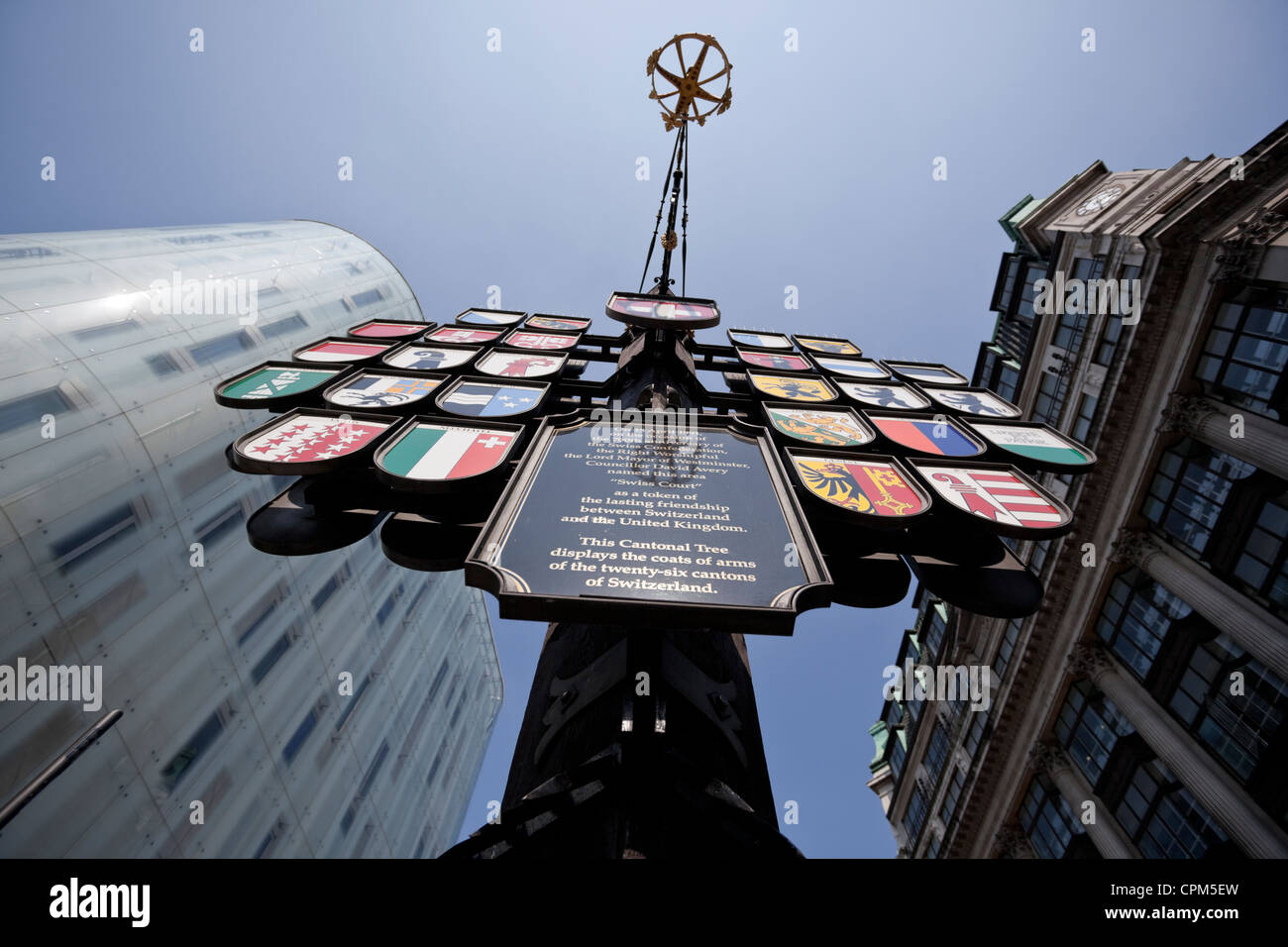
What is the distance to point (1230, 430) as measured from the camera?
54.4 ft

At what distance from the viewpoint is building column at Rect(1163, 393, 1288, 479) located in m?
15.4

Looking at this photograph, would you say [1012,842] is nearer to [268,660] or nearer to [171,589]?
[268,660]

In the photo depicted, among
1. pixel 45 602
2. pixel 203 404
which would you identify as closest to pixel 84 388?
pixel 203 404

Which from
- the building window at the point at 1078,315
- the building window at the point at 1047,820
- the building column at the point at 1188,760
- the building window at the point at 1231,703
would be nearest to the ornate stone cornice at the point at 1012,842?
the building window at the point at 1047,820

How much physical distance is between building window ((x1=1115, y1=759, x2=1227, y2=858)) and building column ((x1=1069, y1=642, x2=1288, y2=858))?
1.66 feet

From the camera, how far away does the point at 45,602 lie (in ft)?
36.3

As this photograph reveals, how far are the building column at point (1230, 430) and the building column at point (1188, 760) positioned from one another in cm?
855

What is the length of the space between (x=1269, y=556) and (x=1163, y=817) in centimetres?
915

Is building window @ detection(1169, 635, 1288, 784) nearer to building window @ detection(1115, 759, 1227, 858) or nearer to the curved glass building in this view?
building window @ detection(1115, 759, 1227, 858)

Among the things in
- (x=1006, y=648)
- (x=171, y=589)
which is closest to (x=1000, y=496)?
(x=171, y=589)

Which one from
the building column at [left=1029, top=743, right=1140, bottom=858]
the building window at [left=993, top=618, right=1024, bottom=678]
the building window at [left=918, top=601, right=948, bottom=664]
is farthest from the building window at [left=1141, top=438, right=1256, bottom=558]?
the building window at [left=918, top=601, right=948, bottom=664]

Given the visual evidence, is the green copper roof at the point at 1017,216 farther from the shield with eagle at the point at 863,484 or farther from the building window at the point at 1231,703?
the shield with eagle at the point at 863,484
